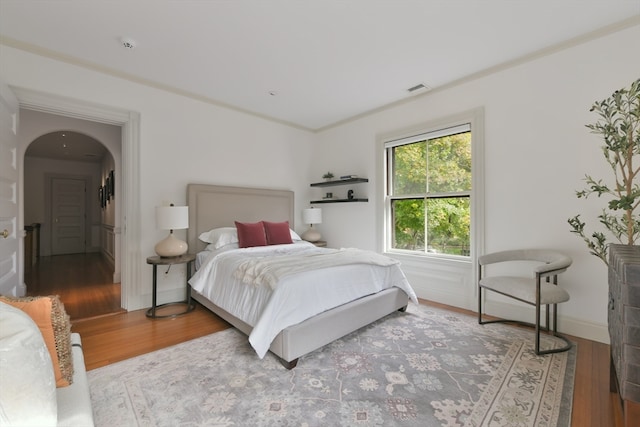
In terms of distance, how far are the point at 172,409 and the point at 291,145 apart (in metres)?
3.98

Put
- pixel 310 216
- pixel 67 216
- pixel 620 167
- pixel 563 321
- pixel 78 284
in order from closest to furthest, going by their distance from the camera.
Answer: pixel 620 167 → pixel 563 321 → pixel 78 284 → pixel 310 216 → pixel 67 216

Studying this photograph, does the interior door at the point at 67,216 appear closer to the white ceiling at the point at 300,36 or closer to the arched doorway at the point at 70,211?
the arched doorway at the point at 70,211

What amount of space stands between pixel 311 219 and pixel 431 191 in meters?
1.87

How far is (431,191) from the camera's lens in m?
3.67

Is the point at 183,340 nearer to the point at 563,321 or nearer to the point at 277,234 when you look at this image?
the point at 277,234

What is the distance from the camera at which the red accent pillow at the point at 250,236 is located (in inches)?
137

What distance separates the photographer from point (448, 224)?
352cm

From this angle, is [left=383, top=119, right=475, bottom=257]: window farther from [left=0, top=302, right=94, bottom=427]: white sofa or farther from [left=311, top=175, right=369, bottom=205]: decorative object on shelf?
[left=0, top=302, right=94, bottom=427]: white sofa

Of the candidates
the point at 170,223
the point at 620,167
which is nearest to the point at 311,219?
the point at 170,223

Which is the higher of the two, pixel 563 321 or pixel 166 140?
pixel 166 140

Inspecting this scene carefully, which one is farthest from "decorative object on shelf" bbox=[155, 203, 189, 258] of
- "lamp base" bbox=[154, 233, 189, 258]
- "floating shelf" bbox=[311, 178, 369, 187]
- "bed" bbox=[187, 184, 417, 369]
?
"floating shelf" bbox=[311, 178, 369, 187]

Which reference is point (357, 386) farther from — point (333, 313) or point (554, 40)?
point (554, 40)

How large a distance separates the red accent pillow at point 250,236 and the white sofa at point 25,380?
252 cm

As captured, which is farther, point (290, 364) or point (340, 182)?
point (340, 182)
